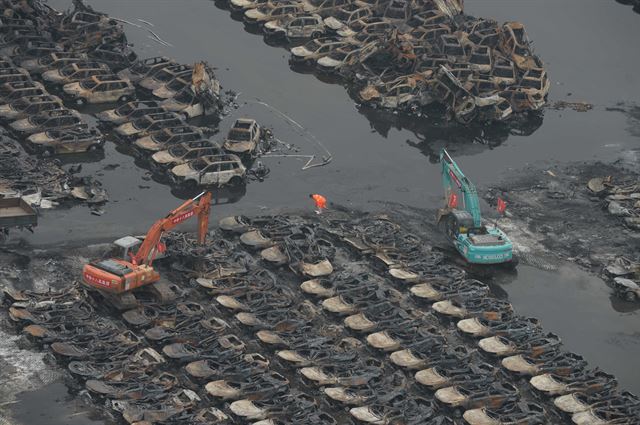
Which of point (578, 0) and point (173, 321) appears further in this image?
point (578, 0)

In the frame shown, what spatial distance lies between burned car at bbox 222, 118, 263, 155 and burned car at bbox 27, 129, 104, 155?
24.0 ft

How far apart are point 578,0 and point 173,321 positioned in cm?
5490

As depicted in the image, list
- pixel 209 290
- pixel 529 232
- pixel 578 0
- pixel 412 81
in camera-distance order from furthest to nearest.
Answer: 1. pixel 578 0
2. pixel 412 81
3. pixel 529 232
4. pixel 209 290

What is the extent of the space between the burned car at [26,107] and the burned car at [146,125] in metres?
4.12

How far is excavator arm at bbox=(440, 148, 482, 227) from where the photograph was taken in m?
67.5

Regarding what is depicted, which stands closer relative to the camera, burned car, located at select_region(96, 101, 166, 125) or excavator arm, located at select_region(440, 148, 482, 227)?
excavator arm, located at select_region(440, 148, 482, 227)

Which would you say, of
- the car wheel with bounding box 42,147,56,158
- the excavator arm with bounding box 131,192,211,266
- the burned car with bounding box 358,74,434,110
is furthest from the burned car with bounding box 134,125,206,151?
the burned car with bounding box 358,74,434,110

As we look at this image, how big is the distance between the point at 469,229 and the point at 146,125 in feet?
67.3

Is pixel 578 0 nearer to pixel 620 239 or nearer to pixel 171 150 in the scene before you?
pixel 620 239

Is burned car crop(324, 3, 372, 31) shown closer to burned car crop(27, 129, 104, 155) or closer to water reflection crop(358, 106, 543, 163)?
water reflection crop(358, 106, 543, 163)

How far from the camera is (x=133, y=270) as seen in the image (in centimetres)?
5872

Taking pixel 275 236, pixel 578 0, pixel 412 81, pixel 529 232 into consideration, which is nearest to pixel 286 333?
pixel 275 236

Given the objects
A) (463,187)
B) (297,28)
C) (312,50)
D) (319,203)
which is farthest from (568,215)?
(297,28)

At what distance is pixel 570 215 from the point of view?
72.6m
